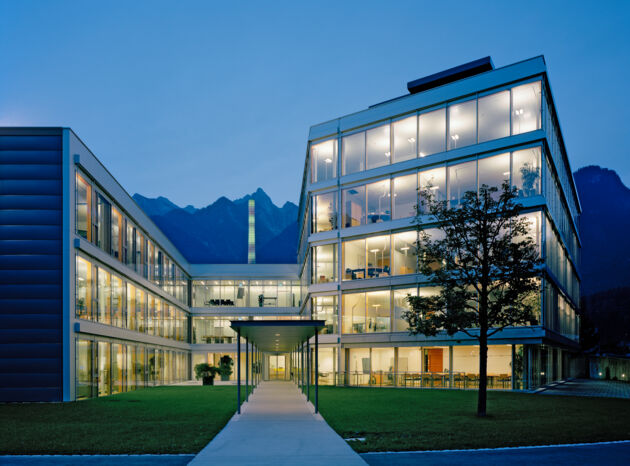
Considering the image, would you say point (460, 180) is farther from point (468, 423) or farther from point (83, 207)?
point (468, 423)

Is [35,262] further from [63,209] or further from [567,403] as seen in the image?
[567,403]

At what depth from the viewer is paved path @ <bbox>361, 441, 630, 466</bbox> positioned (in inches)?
399

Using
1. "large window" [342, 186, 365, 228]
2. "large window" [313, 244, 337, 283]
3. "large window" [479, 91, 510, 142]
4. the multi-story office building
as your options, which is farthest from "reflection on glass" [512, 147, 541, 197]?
"large window" [313, 244, 337, 283]

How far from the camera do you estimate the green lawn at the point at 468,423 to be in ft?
40.9

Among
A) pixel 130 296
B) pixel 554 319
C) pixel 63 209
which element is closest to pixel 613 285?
pixel 554 319

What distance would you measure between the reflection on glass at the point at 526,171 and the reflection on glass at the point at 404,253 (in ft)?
23.1

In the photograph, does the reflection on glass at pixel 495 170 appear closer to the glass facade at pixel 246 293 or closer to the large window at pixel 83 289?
the large window at pixel 83 289

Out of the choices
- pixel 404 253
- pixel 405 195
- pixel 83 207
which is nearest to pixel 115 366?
pixel 83 207

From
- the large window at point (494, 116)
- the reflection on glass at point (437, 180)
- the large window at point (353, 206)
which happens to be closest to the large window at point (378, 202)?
the large window at point (353, 206)

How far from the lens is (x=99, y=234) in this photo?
2895 centimetres

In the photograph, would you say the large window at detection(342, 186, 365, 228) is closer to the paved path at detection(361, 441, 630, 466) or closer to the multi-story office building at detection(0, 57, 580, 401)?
the multi-story office building at detection(0, 57, 580, 401)

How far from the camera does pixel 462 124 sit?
3431cm

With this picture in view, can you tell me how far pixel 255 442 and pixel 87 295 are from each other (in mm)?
16674

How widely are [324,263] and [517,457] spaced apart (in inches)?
1211
